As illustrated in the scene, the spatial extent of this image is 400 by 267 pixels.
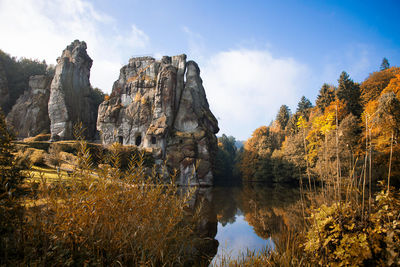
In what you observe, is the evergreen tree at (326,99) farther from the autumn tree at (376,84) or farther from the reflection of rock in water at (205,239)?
the reflection of rock in water at (205,239)

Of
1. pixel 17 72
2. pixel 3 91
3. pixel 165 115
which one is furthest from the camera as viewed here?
pixel 17 72

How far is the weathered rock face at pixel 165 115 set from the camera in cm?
3453

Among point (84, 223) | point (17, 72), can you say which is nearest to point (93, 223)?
point (84, 223)

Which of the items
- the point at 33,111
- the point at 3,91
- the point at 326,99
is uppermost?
the point at 3,91

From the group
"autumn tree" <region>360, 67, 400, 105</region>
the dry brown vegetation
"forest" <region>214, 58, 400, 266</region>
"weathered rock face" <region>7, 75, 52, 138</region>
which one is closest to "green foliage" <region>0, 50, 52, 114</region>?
"weathered rock face" <region>7, 75, 52, 138</region>

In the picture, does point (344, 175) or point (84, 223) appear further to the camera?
point (344, 175)

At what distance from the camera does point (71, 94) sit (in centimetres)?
4156

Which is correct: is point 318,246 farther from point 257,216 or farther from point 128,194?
point 257,216

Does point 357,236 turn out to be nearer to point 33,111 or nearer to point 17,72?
point 33,111

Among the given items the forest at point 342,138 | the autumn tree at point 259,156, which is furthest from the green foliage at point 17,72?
the autumn tree at point 259,156

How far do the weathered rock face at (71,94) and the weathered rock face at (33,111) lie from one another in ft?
22.7

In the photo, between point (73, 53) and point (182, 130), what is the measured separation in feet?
101

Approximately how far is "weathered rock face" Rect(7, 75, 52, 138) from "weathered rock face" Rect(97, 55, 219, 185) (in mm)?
14941

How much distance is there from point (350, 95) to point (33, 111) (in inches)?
2409
